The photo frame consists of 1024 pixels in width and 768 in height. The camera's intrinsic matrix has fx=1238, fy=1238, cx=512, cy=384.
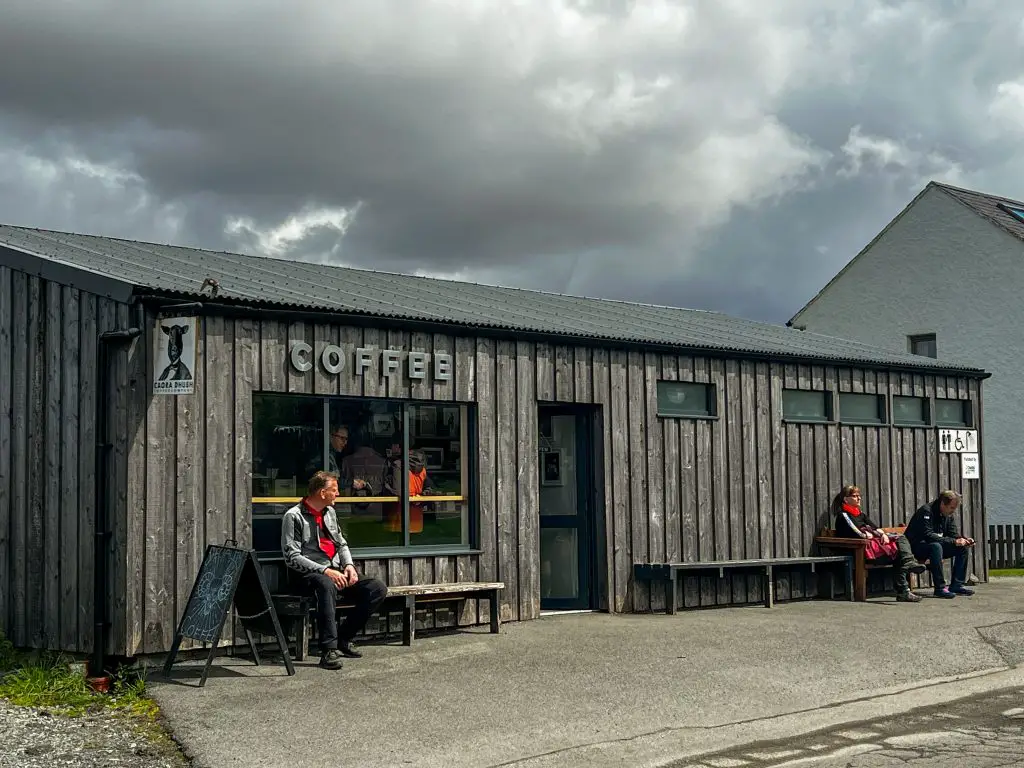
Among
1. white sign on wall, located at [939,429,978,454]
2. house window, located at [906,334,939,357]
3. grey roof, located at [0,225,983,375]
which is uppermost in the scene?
house window, located at [906,334,939,357]

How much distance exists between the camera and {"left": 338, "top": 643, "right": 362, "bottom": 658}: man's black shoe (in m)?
10.7

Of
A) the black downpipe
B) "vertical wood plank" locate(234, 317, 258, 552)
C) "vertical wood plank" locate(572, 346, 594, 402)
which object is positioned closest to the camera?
the black downpipe

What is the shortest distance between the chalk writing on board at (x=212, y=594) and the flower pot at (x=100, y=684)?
2.26 feet

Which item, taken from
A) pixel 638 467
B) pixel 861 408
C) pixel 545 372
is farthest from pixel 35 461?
pixel 861 408

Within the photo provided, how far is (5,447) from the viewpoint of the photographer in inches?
455

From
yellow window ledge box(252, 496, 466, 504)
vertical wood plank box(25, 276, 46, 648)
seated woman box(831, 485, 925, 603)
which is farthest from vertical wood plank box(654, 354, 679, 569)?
vertical wood plank box(25, 276, 46, 648)

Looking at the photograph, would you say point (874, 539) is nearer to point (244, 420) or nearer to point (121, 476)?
point (244, 420)

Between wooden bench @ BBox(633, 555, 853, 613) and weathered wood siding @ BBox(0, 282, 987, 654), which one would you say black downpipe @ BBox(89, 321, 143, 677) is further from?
wooden bench @ BBox(633, 555, 853, 613)

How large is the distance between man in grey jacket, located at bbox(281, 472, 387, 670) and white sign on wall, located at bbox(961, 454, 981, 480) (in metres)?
11.2

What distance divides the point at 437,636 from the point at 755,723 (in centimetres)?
434

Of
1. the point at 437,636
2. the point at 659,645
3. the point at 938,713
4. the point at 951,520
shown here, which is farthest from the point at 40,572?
the point at 951,520

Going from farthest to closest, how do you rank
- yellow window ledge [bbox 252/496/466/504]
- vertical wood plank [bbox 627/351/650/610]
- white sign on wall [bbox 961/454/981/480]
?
white sign on wall [bbox 961/454/981/480], vertical wood plank [bbox 627/351/650/610], yellow window ledge [bbox 252/496/466/504]

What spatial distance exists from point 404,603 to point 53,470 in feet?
11.0

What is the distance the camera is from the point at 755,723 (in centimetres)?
845
